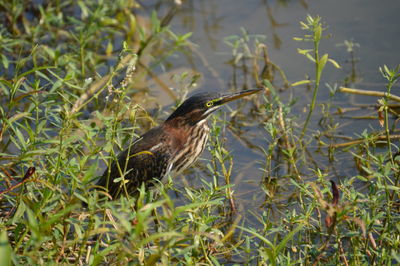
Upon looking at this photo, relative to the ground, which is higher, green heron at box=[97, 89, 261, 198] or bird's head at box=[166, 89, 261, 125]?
bird's head at box=[166, 89, 261, 125]

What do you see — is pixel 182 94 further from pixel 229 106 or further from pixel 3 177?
pixel 3 177

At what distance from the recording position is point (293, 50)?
9.04 meters

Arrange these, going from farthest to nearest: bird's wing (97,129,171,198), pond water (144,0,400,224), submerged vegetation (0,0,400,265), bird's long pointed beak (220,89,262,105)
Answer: pond water (144,0,400,224)
bird's long pointed beak (220,89,262,105)
bird's wing (97,129,171,198)
submerged vegetation (0,0,400,265)

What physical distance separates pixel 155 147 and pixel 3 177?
4.88ft

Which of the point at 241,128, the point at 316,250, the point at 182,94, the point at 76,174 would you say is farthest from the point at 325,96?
the point at 76,174

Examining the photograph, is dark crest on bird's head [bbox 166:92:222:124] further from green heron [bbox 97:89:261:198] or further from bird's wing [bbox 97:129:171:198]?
bird's wing [bbox 97:129:171:198]

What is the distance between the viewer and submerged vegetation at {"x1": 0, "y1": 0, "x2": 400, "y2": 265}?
14.4 feet

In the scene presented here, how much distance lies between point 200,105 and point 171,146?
487mm

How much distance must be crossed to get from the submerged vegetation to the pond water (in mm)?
82

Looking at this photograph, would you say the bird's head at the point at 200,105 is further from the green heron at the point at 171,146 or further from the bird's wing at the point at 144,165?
the bird's wing at the point at 144,165

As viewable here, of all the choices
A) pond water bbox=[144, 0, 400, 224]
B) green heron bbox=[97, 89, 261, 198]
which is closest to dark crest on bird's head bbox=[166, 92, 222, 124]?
green heron bbox=[97, 89, 261, 198]

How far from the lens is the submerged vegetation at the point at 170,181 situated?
4383mm

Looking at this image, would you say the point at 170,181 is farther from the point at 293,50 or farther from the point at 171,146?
the point at 293,50

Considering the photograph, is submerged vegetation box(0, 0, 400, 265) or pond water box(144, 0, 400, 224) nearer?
submerged vegetation box(0, 0, 400, 265)
